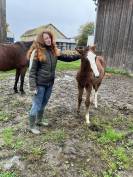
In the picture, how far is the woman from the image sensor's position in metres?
5.32

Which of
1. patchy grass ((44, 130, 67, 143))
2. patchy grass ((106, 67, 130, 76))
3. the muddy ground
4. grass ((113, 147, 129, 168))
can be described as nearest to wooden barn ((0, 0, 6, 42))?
the muddy ground

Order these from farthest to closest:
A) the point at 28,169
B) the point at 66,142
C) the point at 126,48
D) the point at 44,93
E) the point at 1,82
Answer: the point at 126,48 < the point at 1,82 < the point at 44,93 < the point at 66,142 < the point at 28,169

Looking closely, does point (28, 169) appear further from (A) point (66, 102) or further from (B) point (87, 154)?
(A) point (66, 102)

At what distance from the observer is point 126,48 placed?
14594 mm

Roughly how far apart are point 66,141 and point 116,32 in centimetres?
1071

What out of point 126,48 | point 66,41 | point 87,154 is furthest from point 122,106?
point 66,41

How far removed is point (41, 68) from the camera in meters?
5.44

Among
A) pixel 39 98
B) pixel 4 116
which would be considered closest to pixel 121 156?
pixel 39 98

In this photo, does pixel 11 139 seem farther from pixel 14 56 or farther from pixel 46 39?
pixel 14 56

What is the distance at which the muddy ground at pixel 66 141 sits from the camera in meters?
4.61

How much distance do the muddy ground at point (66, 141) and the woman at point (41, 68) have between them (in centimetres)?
49

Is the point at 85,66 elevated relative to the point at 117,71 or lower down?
elevated

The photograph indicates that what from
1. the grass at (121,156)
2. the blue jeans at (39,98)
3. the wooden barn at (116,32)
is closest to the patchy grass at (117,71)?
the wooden barn at (116,32)

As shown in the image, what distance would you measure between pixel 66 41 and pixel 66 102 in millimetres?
43569
